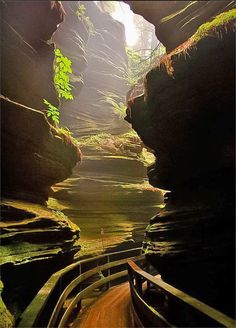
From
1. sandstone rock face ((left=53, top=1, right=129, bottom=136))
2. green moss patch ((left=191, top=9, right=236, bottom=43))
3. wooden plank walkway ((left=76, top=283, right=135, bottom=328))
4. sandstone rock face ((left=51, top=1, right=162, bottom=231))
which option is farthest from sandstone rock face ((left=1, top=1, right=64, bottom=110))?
sandstone rock face ((left=53, top=1, right=129, bottom=136))

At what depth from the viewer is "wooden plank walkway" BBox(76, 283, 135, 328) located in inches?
254

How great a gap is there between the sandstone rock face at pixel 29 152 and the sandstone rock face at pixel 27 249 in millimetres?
1081

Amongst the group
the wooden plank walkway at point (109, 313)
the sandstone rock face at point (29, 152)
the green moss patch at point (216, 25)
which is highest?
the green moss patch at point (216, 25)

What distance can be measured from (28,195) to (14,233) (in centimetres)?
296

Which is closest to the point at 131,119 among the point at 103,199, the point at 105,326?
the point at 105,326

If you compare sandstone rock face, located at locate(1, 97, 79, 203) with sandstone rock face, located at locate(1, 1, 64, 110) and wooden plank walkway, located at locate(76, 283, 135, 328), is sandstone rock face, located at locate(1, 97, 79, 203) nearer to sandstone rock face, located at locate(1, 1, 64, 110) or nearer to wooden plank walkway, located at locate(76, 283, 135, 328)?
sandstone rock face, located at locate(1, 1, 64, 110)

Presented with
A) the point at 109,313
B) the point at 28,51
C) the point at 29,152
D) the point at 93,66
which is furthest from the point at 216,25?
the point at 93,66

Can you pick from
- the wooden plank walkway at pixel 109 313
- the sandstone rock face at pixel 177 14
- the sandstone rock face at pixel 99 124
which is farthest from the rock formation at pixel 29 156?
the sandstone rock face at pixel 99 124

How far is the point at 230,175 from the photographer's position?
7238mm

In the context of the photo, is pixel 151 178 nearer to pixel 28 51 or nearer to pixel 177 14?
pixel 177 14

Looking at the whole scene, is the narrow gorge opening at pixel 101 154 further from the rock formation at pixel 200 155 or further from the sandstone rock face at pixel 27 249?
the rock formation at pixel 200 155

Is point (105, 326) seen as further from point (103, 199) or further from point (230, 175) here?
point (103, 199)

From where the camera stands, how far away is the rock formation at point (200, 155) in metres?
6.37

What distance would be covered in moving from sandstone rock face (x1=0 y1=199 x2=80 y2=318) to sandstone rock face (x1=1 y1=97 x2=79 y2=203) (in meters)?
1.08
